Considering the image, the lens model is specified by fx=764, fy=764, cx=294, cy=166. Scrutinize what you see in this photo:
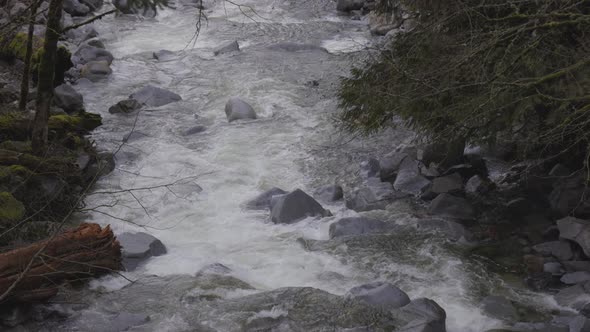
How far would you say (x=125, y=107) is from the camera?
11.6 meters

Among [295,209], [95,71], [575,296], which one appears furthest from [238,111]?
[575,296]

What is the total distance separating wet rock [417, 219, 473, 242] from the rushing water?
0.69 feet

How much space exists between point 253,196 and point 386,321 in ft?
10.4

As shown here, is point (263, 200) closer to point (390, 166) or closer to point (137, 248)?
point (390, 166)

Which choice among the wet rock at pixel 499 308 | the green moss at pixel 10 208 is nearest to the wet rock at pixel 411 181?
the wet rock at pixel 499 308

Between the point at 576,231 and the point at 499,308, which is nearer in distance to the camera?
the point at 499,308

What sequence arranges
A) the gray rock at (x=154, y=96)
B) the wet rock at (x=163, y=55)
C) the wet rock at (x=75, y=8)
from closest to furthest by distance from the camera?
the gray rock at (x=154, y=96) < the wet rock at (x=163, y=55) < the wet rock at (x=75, y=8)

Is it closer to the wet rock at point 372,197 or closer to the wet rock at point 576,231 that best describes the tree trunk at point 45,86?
the wet rock at point 372,197

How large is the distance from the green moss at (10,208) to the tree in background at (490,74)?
3627 mm

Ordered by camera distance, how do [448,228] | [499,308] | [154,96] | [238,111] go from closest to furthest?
[499,308], [448,228], [238,111], [154,96]

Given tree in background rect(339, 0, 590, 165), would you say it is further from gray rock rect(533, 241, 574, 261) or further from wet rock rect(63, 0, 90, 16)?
wet rock rect(63, 0, 90, 16)

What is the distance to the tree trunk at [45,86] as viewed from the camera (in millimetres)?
7933

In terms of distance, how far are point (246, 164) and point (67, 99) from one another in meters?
3.11

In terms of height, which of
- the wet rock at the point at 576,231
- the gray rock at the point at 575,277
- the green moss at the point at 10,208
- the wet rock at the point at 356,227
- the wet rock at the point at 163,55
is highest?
the wet rock at the point at 576,231
